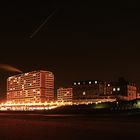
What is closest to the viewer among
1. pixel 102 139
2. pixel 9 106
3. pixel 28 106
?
pixel 102 139

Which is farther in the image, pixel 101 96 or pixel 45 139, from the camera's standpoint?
pixel 101 96

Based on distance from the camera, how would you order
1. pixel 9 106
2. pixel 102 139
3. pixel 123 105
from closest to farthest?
pixel 102 139 < pixel 123 105 < pixel 9 106

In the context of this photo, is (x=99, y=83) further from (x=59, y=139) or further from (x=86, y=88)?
(x=59, y=139)

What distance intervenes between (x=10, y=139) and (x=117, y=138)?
6410mm

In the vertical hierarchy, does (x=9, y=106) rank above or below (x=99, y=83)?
below

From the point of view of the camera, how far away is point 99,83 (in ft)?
655

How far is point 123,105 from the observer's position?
9831 centimetres

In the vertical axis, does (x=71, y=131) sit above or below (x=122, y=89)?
below

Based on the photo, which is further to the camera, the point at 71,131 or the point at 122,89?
the point at 122,89

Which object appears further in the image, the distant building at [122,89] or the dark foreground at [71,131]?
the distant building at [122,89]

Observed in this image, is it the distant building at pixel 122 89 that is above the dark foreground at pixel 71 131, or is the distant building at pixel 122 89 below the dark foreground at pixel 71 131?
above

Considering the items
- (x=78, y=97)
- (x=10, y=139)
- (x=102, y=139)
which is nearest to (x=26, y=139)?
(x=10, y=139)

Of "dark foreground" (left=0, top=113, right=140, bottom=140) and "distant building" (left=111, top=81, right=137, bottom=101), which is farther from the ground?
"distant building" (left=111, top=81, right=137, bottom=101)

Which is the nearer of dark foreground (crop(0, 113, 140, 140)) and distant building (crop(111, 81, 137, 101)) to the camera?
dark foreground (crop(0, 113, 140, 140))
